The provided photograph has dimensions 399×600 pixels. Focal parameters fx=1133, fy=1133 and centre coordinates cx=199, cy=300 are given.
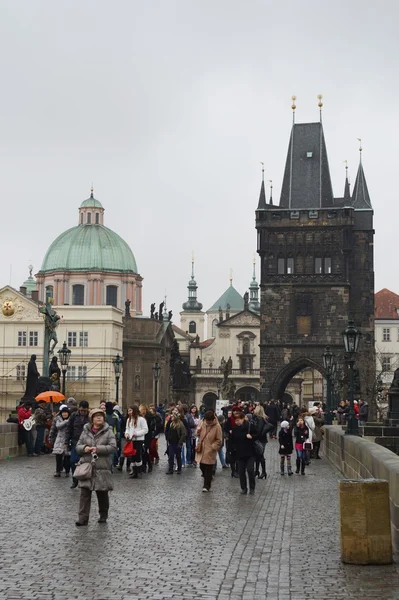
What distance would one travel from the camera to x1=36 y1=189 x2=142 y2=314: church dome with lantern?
119500 mm

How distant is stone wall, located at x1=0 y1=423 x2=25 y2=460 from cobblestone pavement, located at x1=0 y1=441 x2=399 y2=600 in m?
8.15

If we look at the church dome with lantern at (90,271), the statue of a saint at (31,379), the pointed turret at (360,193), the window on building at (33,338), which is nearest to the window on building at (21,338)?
the window on building at (33,338)

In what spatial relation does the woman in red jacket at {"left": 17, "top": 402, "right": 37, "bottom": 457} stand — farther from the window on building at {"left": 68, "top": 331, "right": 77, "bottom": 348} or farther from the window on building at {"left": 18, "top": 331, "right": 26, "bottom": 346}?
the window on building at {"left": 68, "top": 331, "right": 77, "bottom": 348}

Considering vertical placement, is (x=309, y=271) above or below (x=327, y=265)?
below

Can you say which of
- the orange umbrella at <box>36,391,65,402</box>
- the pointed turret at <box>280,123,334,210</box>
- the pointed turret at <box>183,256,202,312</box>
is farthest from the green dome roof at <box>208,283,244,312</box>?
the orange umbrella at <box>36,391,65,402</box>

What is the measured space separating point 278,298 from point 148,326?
2305 centimetres

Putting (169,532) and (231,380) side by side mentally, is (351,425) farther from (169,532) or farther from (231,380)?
(231,380)

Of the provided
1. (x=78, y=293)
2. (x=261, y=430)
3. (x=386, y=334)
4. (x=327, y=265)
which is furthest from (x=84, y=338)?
(x=261, y=430)

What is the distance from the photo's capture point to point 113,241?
408ft

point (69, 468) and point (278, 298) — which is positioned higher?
point (278, 298)

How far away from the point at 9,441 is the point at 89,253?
9278cm

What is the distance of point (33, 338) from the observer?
3792 inches

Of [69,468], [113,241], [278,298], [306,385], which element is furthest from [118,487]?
[306,385]

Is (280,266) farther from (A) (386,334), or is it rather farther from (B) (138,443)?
(B) (138,443)
